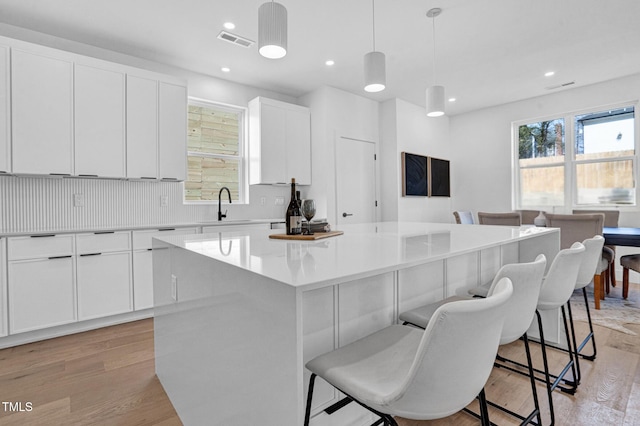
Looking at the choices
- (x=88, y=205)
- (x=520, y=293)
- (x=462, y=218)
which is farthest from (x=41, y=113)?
(x=462, y=218)

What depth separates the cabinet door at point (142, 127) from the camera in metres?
3.29

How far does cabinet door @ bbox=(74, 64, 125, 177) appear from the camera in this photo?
9.88 ft

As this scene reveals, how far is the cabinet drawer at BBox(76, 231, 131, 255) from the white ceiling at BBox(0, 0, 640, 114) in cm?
192

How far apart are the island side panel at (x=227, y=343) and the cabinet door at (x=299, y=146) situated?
298 centimetres

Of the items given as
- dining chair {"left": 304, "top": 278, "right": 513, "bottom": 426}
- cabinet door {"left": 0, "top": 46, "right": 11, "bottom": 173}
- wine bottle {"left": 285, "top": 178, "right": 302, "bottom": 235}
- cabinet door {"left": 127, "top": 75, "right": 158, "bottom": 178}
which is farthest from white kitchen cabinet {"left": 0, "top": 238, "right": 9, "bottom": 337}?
dining chair {"left": 304, "top": 278, "right": 513, "bottom": 426}

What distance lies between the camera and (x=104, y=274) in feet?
9.79

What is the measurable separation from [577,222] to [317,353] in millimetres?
3565

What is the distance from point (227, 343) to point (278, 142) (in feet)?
11.9

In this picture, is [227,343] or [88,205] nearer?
[227,343]

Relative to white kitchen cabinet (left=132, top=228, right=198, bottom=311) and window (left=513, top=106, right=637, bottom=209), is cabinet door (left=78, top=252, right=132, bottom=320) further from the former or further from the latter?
window (left=513, top=106, right=637, bottom=209)

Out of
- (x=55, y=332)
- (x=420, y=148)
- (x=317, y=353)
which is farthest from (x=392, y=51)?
(x=55, y=332)

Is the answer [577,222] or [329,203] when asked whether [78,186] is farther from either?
[577,222]

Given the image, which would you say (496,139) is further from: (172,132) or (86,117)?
(86,117)

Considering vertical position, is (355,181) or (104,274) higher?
(355,181)
